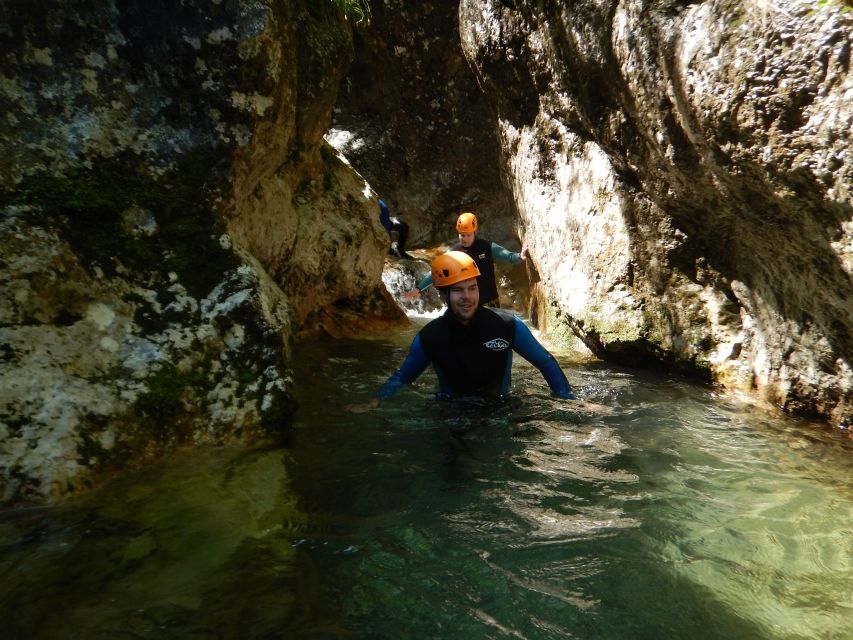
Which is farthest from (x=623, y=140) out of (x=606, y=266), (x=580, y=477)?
(x=580, y=477)

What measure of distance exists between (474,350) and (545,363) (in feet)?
1.87

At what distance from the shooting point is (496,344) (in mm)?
4727

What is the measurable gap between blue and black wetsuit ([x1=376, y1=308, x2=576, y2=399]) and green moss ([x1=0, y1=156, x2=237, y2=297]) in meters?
1.56

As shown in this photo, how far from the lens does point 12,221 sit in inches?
132

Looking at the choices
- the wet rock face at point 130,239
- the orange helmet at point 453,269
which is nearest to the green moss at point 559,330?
the orange helmet at point 453,269

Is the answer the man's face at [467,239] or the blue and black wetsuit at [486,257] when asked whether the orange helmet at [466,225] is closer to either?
the man's face at [467,239]

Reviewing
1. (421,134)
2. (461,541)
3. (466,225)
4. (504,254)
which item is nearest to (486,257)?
(504,254)

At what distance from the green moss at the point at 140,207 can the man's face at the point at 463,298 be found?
63.2 inches

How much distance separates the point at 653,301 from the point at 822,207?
256 centimetres

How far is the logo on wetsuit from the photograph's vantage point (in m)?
4.71

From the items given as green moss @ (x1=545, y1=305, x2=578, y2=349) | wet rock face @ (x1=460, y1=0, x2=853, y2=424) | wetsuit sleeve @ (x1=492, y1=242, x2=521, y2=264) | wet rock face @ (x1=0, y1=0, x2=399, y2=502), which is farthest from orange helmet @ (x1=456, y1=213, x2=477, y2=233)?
wet rock face @ (x1=0, y1=0, x2=399, y2=502)

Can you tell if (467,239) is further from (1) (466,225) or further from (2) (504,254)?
(2) (504,254)

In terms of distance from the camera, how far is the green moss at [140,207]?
3557mm

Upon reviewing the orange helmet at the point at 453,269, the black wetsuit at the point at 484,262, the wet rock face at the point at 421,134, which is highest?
the wet rock face at the point at 421,134
